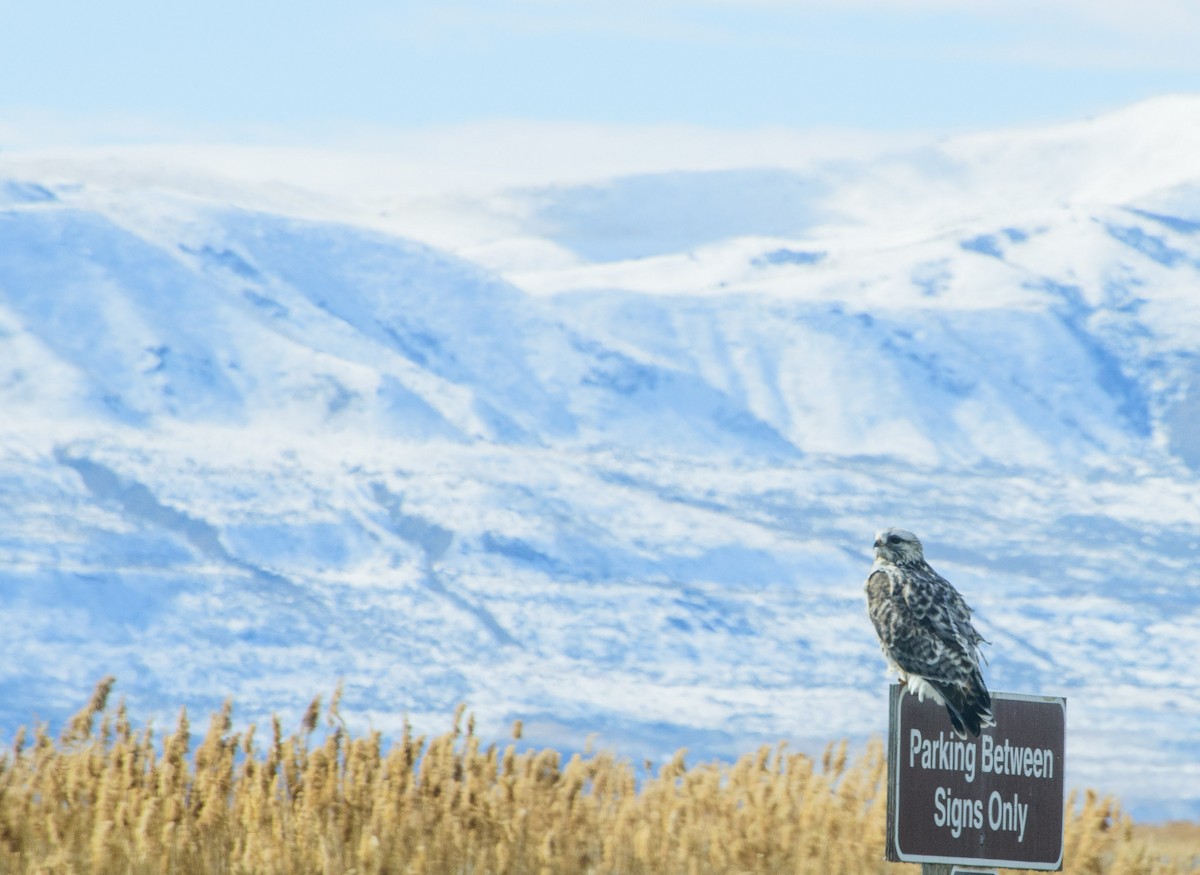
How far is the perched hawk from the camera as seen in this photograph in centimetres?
693

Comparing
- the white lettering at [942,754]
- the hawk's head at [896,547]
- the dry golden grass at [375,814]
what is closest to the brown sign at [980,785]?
the white lettering at [942,754]

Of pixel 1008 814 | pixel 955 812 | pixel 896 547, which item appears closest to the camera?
pixel 955 812

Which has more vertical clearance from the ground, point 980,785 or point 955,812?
point 980,785

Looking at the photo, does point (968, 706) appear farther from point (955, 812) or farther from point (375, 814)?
point (375, 814)

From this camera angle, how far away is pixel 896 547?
7.72 metres

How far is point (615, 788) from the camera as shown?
1106 centimetres

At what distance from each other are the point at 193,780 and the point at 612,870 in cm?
218

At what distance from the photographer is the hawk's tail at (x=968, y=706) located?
6.91 metres

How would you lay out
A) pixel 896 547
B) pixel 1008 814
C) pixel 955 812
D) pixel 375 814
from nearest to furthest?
pixel 955 812 < pixel 1008 814 < pixel 896 547 < pixel 375 814

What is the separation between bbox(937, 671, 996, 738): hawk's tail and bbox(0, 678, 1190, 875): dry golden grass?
2.42m

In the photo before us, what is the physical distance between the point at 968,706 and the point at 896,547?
0.98 metres

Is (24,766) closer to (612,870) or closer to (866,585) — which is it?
(612,870)

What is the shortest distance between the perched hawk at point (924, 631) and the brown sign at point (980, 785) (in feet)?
0.27

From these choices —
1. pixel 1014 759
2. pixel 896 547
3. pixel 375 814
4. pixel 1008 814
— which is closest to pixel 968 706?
pixel 1014 759
